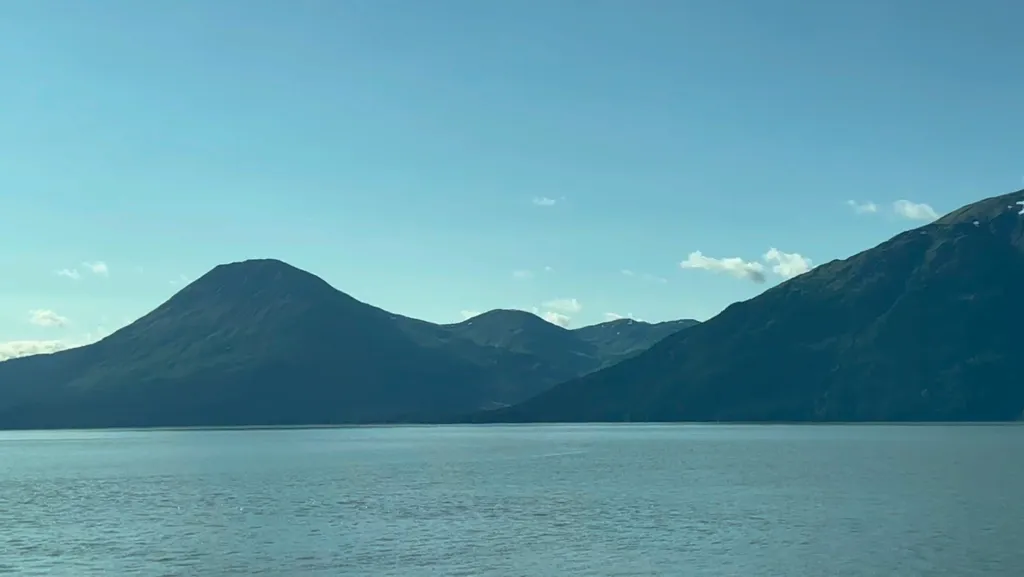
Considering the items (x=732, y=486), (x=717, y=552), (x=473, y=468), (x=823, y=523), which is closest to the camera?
(x=717, y=552)

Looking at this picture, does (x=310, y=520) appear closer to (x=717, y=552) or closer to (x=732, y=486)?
(x=717, y=552)

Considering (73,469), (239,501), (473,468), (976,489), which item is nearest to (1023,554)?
(976,489)

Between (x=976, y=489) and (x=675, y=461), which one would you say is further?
(x=675, y=461)

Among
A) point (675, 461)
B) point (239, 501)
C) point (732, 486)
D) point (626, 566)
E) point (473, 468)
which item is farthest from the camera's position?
point (675, 461)

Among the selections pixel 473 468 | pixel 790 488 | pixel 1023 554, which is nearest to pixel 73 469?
pixel 473 468

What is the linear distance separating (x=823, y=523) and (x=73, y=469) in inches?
5612

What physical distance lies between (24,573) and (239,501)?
47.8m

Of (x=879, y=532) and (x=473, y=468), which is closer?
(x=879, y=532)

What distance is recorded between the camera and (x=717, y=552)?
70625 millimetres

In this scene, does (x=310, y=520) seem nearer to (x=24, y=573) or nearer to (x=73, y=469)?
(x=24, y=573)

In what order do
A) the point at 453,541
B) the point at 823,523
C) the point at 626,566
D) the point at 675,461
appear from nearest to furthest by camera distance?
the point at 626,566
the point at 453,541
the point at 823,523
the point at 675,461

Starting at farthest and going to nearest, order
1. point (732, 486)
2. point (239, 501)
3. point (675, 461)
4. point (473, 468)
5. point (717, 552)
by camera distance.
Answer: point (675, 461) < point (473, 468) < point (732, 486) < point (239, 501) < point (717, 552)

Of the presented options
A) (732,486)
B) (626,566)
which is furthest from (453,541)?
(732,486)

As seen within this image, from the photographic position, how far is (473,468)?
167m
